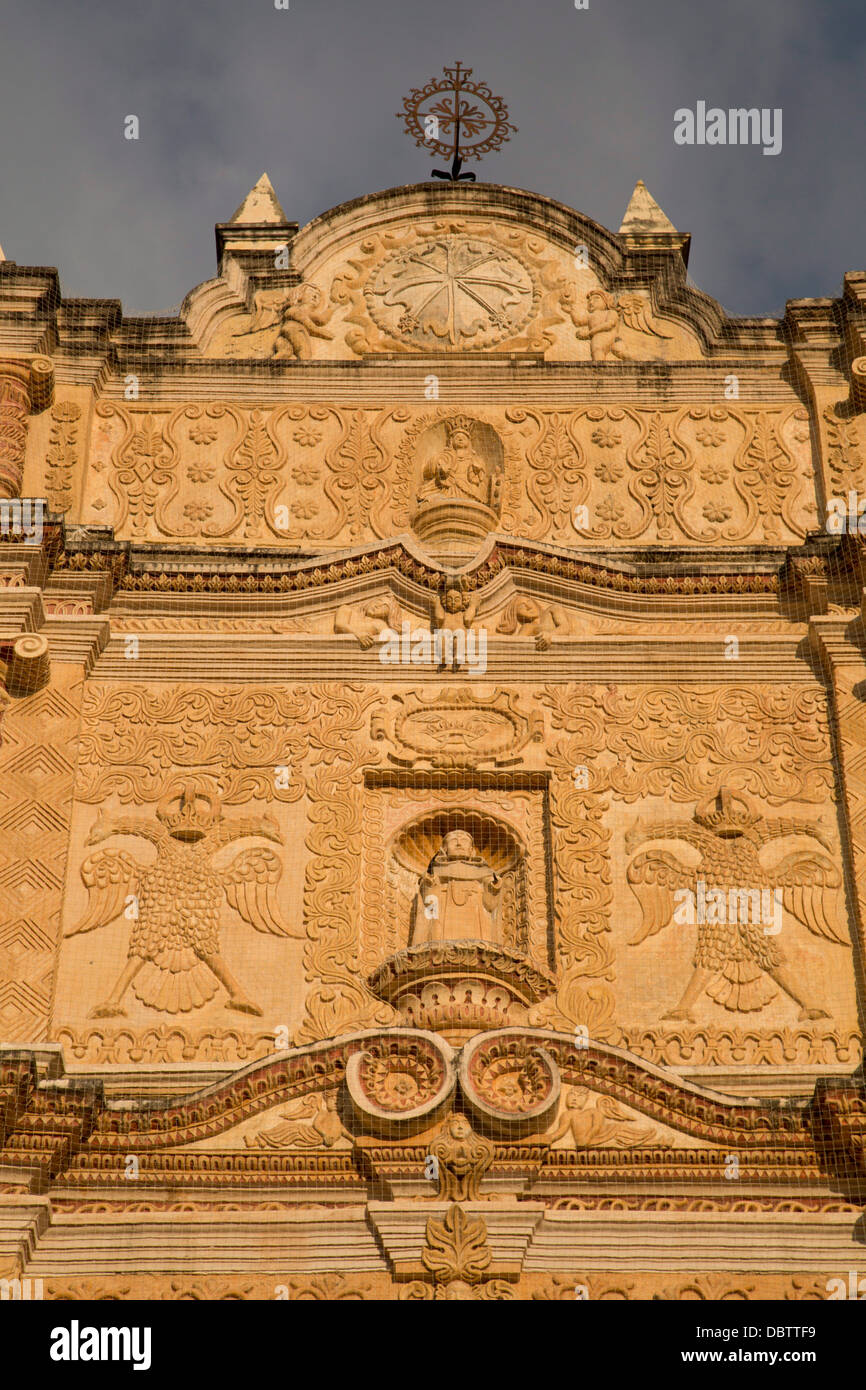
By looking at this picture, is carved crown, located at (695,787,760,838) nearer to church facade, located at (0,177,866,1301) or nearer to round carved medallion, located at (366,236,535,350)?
church facade, located at (0,177,866,1301)

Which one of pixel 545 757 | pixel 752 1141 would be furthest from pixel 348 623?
pixel 752 1141

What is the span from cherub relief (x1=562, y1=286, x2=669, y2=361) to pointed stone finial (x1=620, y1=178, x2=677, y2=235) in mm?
761

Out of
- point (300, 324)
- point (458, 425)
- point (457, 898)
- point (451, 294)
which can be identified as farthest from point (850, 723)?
point (300, 324)

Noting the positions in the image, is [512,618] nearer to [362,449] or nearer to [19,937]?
[362,449]

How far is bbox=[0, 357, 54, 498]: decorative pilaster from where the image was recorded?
1353 cm

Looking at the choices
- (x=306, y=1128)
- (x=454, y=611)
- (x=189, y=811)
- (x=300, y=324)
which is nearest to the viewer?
(x=306, y=1128)

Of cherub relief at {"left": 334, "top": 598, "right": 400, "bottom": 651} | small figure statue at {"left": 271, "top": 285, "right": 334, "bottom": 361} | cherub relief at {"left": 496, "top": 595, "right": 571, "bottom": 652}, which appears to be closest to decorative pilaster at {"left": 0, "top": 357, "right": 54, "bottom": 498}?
small figure statue at {"left": 271, "top": 285, "right": 334, "bottom": 361}

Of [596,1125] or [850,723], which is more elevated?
[850,723]

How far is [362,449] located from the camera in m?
14.0

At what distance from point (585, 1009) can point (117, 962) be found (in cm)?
262

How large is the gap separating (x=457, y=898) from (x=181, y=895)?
160 cm

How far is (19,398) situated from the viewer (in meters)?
13.9

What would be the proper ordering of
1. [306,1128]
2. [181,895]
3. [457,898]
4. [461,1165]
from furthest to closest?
[181,895]
[457,898]
[306,1128]
[461,1165]

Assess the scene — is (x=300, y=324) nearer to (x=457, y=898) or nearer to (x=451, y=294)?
(x=451, y=294)
